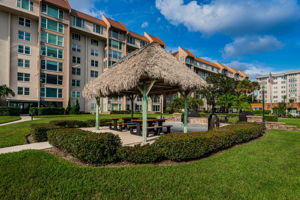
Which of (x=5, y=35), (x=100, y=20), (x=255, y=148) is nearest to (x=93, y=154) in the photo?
(x=255, y=148)

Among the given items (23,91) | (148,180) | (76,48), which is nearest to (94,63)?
(76,48)

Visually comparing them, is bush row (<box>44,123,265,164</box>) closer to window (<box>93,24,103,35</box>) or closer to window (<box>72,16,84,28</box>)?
window (<box>72,16,84,28</box>)

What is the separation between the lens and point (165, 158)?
5.43m

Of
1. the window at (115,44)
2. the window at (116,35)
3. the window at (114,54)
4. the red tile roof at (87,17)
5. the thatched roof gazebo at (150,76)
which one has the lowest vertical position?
the thatched roof gazebo at (150,76)

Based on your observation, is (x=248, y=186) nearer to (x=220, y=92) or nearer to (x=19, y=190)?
(x=19, y=190)

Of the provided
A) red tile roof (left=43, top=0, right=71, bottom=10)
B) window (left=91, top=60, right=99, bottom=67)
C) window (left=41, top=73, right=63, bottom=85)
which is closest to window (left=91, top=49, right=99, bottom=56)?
window (left=91, top=60, right=99, bottom=67)

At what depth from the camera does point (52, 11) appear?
31219 millimetres

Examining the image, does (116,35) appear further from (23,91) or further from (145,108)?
(145,108)

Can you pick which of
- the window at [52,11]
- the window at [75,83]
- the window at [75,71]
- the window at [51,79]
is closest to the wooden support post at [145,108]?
the window at [51,79]

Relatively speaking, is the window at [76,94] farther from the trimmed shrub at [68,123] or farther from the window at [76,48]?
the trimmed shrub at [68,123]

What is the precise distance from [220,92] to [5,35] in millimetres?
45105

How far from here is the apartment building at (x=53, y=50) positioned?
2847 centimetres

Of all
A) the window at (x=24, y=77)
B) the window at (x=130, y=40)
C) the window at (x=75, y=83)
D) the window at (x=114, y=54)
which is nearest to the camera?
the window at (x=24, y=77)

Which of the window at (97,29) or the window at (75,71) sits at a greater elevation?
the window at (97,29)
